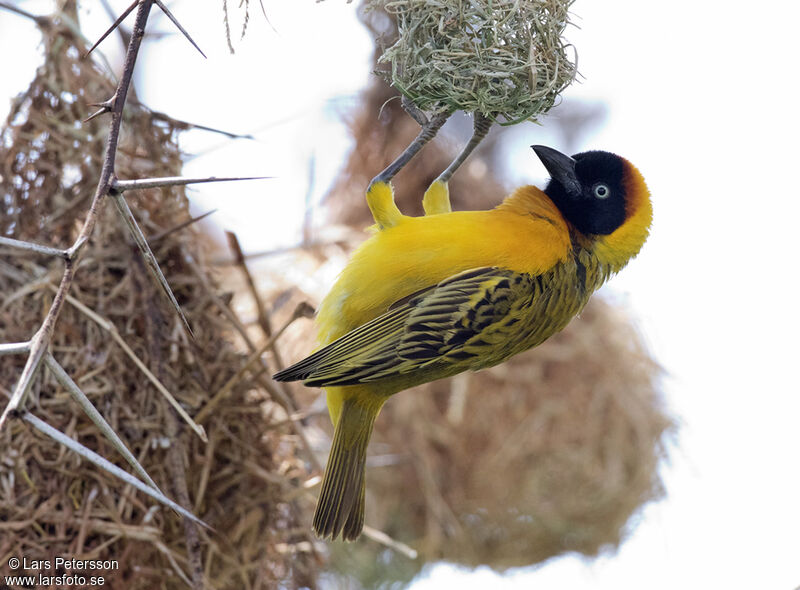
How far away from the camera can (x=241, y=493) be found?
2.45m

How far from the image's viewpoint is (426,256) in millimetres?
2166

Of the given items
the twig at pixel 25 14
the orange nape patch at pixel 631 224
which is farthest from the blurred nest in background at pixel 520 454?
the twig at pixel 25 14

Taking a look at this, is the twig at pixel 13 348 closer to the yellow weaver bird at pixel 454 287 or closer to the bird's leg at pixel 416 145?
the yellow weaver bird at pixel 454 287

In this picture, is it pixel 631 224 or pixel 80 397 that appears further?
pixel 631 224

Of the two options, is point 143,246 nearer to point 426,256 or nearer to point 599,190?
point 426,256

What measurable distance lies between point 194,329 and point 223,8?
1222mm

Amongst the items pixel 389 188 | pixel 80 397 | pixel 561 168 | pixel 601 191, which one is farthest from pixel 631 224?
pixel 80 397

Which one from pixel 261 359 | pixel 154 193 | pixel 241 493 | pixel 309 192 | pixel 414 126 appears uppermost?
pixel 414 126

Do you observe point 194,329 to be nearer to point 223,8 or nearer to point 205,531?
point 205,531

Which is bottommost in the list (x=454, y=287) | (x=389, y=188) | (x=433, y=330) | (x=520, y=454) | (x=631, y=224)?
(x=520, y=454)

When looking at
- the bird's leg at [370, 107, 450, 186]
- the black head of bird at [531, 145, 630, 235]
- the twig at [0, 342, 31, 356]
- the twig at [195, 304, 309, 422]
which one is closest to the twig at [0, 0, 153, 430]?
the twig at [0, 342, 31, 356]

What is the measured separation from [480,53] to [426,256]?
0.57 m

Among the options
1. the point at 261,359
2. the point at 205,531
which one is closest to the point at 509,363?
the point at 261,359

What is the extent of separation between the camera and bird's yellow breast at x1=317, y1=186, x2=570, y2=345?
216 centimetres
